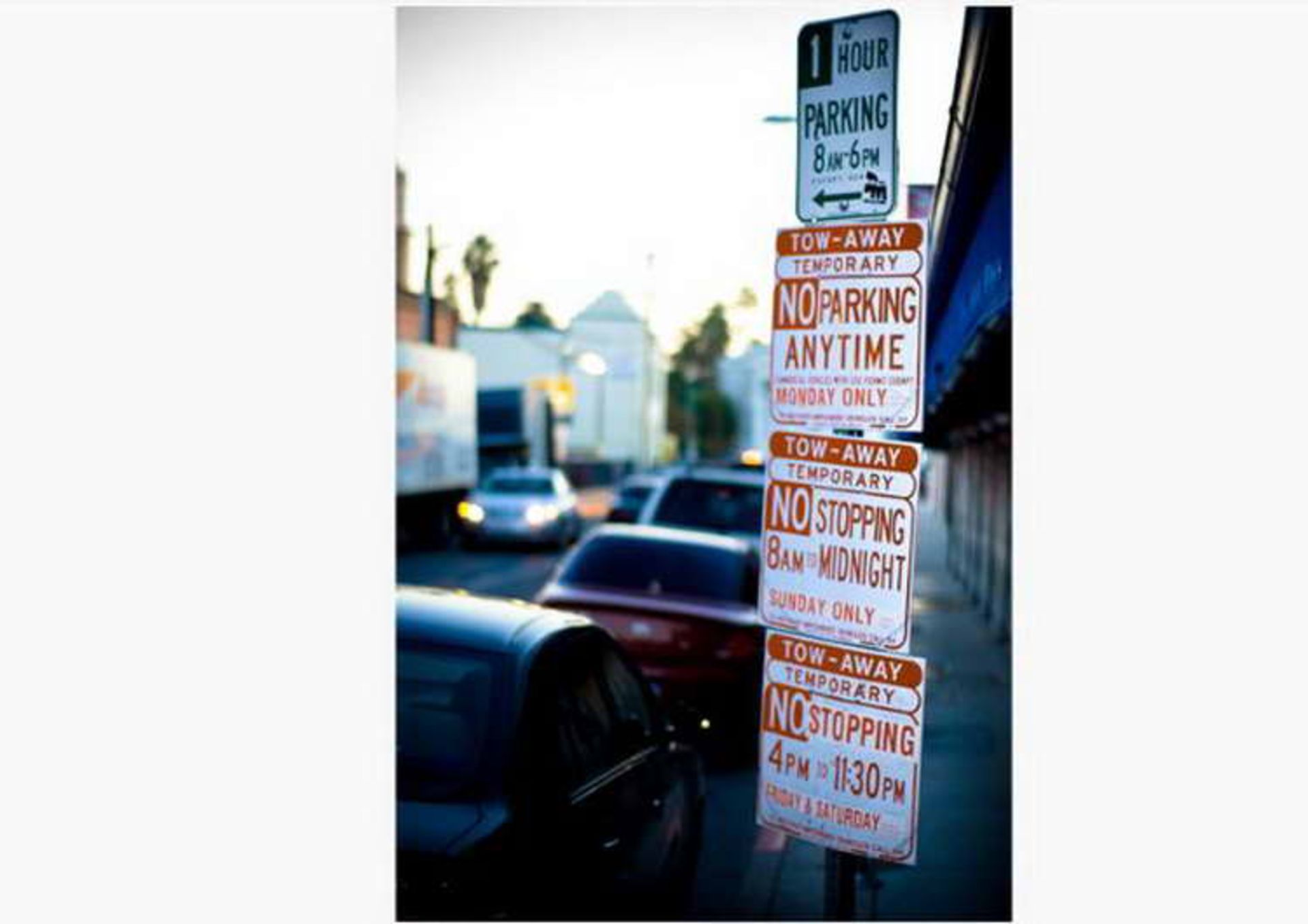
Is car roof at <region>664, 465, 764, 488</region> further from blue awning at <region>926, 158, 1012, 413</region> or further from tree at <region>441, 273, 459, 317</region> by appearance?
tree at <region>441, 273, 459, 317</region>

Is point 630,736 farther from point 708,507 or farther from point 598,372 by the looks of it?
point 598,372

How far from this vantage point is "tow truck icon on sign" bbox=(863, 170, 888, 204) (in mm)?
4809

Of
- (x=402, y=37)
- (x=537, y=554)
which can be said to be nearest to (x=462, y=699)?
(x=402, y=37)

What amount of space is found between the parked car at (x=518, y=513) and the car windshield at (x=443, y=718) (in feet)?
82.2

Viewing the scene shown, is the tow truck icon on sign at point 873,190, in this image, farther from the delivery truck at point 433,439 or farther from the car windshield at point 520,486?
the car windshield at point 520,486

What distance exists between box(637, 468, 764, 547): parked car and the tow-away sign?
31.1 feet

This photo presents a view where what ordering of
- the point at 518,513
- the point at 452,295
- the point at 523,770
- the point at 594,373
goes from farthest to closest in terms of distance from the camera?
the point at 594,373 → the point at 452,295 → the point at 518,513 → the point at 523,770

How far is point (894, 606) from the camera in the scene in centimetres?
468

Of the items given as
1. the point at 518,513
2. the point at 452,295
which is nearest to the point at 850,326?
the point at 518,513

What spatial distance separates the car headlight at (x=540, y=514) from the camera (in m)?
30.4

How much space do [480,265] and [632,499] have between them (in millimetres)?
7547

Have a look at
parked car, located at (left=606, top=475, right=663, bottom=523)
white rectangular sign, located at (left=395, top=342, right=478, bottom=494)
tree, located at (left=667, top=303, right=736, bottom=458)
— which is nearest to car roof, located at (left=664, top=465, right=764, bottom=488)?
parked car, located at (left=606, top=475, right=663, bottom=523)

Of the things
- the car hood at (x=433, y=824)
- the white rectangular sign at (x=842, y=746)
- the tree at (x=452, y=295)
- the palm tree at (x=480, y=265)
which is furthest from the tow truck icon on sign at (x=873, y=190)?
the tree at (x=452, y=295)

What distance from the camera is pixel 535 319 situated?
67.6 meters
